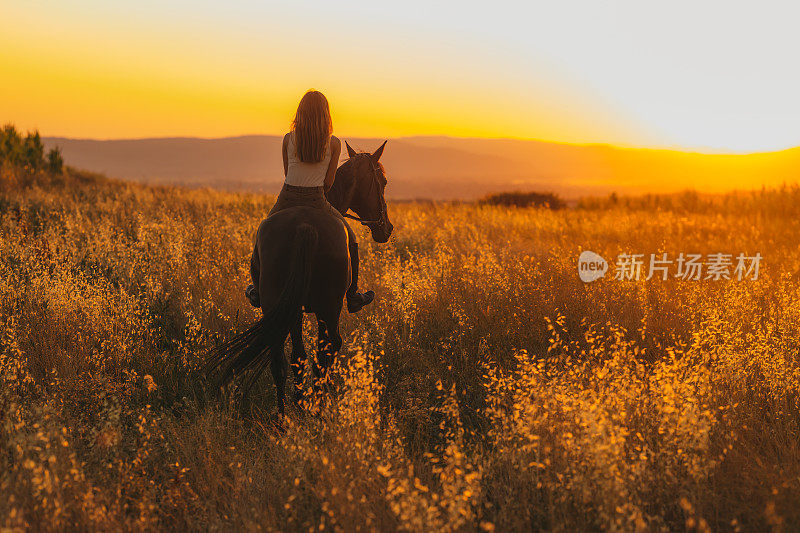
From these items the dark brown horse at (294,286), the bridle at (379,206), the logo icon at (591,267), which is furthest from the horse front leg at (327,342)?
the logo icon at (591,267)

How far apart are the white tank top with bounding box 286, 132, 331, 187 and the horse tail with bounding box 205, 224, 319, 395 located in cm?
48

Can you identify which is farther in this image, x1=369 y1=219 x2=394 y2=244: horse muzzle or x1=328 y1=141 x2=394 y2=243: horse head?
x1=369 y1=219 x2=394 y2=244: horse muzzle

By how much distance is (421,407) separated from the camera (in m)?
4.57

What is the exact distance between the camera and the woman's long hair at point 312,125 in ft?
13.9

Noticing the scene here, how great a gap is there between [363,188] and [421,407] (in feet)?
6.27

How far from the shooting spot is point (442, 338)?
18.5 ft

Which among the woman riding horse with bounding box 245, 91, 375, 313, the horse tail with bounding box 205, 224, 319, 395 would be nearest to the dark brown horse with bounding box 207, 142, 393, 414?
the horse tail with bounding box 205, 224, 319, 395

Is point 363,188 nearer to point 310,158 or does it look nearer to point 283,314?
point 310,158

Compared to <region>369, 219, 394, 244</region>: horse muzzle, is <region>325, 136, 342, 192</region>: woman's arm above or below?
above

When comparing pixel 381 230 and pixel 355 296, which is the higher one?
pixel 381 230

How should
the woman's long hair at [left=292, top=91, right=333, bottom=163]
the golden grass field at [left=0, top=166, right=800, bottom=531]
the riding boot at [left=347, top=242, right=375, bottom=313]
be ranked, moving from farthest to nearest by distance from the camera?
the riding boot at [left=347, top=242, right=375, bottom=313] < the woman's long hair at [left=292, top=91, right=333, bottom=163] < the golden grass field at [left=0, top=166, right=800, bottom=531]

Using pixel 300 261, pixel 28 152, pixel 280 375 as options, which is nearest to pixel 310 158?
pixel 300 261

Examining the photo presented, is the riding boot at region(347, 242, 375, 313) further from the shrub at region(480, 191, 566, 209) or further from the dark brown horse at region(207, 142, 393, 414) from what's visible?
the shrub at region(480, 191, 566, 209)

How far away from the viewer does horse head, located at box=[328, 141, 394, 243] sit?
194 inches
